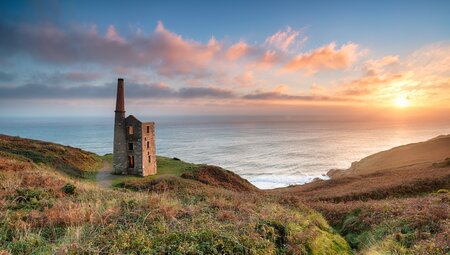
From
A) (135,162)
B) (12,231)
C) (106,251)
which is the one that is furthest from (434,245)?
(135,162)

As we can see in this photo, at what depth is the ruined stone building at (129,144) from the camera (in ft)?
115

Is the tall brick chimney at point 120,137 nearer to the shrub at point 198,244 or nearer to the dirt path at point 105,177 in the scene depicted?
the dirt path at point 105,177

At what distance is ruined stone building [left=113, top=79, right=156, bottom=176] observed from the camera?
35.0 m

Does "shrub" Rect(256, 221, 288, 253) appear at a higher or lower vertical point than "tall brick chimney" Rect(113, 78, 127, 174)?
lower

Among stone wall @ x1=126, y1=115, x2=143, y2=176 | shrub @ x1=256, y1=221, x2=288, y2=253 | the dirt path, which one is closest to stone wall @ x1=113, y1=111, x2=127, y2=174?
stone wall @ x1=126, y1=115, x2=143, y2=176

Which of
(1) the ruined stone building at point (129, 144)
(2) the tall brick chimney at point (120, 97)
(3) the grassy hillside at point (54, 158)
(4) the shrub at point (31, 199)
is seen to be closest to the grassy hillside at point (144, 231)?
(4) the shrub at point (31, 199)

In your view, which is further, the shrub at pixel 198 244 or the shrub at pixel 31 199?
the shrub at pixel 31 199

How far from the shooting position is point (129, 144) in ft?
117

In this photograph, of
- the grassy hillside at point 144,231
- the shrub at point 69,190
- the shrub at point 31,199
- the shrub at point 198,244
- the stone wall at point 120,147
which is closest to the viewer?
the shrub at point 198,244

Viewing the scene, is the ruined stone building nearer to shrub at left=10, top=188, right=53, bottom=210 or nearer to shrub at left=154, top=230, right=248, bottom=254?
shrub at left=10, top=188, right=53, bottom=210

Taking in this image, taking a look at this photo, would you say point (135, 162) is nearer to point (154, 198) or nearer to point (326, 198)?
point (326, 198)

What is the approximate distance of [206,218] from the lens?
7.50 metres

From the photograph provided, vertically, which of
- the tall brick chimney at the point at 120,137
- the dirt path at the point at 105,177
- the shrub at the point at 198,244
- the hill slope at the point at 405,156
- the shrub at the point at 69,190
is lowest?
the hill slope at the point at 405,156

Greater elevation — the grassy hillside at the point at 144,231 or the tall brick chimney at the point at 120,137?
the tall brick chimney at the point at 120,137
